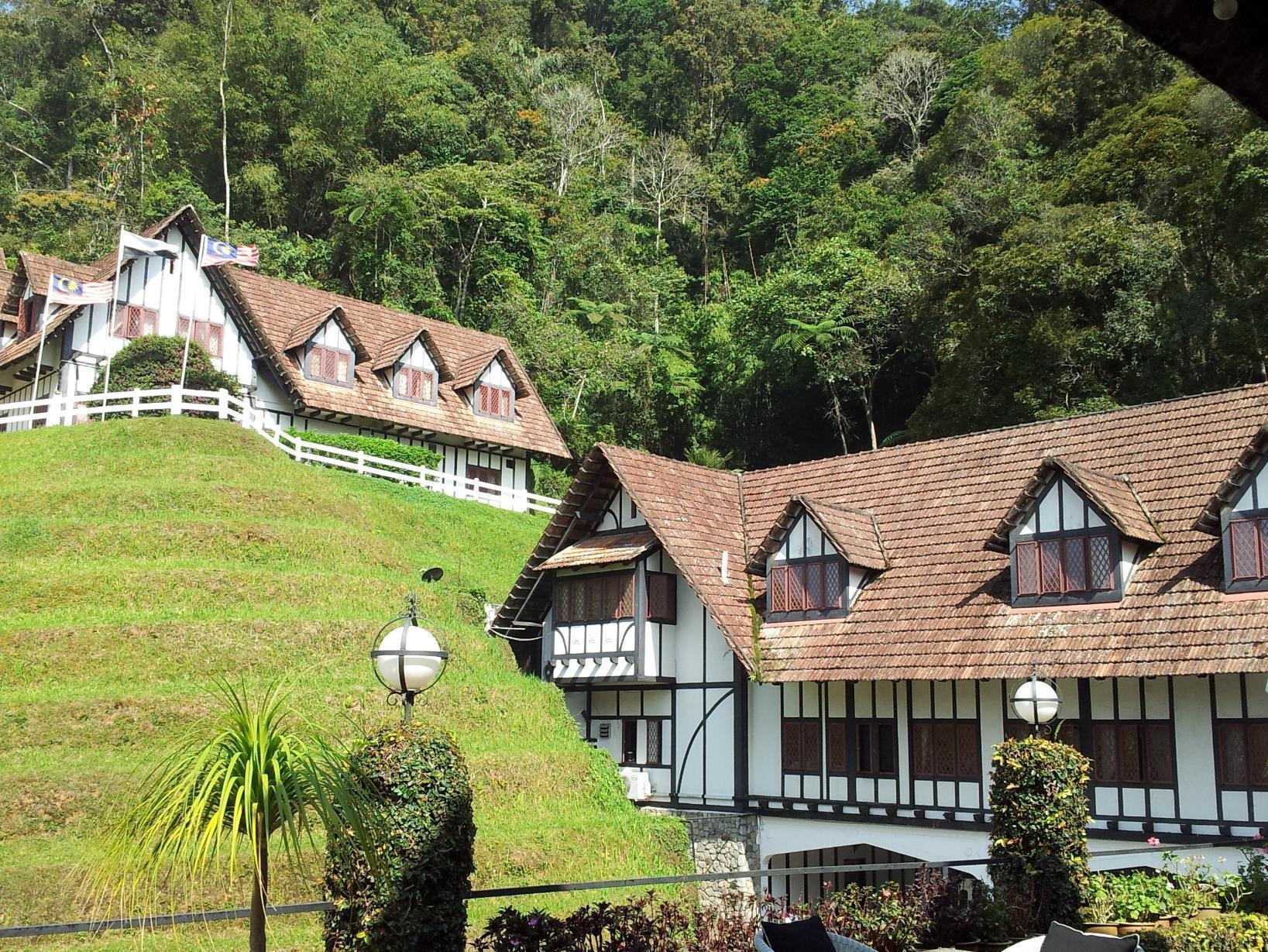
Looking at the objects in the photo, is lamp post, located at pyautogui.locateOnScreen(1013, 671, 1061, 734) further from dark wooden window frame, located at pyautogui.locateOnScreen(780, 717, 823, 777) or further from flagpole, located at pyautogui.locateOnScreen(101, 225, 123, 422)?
flagpole, located at pyautogui.locateOnScreen(101, 225, 123, 422)

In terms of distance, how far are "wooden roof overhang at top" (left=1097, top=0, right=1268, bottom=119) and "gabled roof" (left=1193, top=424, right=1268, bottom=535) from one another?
1595 centimetres

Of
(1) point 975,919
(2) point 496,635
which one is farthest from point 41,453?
(1) point 975,919

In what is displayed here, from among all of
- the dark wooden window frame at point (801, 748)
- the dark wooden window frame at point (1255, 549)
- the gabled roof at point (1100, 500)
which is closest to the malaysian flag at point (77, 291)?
the dark wooden window frame at point (801, 748)

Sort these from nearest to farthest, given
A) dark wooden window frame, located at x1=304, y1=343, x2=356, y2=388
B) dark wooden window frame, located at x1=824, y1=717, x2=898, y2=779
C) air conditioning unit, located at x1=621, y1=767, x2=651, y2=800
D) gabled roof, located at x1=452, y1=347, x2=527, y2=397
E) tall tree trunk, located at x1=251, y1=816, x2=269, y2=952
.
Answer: tall tree trunk, located at x1=251, y1=816, x2=269, y2=952 → dark wooden window frame, located at x1=824, y1=717, x2=898, y2=779 → air conditioning unit, located at x1=621, y1=767, x2=651, y2=800 → dark wooden window frame, located at x1=304, y1=343, x2=356, y2=388 → gabled roof, located at x1=452, y1=347, x2=527, y2=397

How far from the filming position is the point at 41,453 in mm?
31328

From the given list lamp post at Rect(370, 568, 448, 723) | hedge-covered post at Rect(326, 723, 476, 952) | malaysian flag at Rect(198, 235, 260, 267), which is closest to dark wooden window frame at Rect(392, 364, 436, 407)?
malaysian flag at Rect(198, 235, 260, 267)

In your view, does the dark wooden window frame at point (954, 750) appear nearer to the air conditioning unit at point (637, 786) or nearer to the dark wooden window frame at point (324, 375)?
the air conditioning unit at point (637, 786)

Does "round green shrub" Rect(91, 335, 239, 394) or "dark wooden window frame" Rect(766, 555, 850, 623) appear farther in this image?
"round green shrub" Rect(91, 335, 239, 394)

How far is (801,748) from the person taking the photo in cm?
2252

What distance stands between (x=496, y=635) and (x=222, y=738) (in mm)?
20608

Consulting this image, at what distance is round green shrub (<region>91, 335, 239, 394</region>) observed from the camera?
36.1m

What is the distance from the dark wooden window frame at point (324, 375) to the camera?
38312mm

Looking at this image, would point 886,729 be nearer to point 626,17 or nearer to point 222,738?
point 222,738

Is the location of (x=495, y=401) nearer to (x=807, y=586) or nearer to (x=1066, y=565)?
(x=807, y=586)
